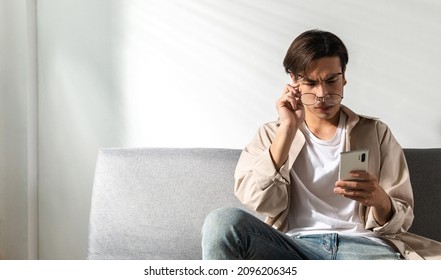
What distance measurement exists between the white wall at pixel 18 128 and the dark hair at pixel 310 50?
109 cm

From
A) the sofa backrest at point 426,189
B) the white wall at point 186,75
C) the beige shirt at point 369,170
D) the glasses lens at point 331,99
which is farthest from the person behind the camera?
the white wall at point 186,75

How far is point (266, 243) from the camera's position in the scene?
1719mm

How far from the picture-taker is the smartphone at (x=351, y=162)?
5.88 feet

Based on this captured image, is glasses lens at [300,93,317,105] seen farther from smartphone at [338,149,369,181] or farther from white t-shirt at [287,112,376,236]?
smartphone at [338,149,369,181]

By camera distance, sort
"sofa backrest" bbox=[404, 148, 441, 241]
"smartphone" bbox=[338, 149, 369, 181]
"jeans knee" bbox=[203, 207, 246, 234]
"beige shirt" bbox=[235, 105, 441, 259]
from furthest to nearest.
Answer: "sofa backrest" bbox=[404, 148, 441, 241] < "beige shirt" bbox=[235, 105, 441, 259] < "smartphone" bbox=[338, 149, 369, 181] < "jeans knee" bbox=[203, 207, 246, 234]

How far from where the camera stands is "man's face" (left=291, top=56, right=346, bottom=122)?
2.02m

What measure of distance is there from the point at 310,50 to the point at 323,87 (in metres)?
0.10

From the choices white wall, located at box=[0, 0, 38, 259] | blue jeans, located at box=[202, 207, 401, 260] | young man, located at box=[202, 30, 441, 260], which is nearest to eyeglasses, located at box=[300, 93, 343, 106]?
young man, located at box=[202, 30, 441, 260]

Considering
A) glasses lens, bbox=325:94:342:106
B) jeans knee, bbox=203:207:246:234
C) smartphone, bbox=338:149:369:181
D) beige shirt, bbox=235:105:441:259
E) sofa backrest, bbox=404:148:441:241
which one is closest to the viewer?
jeans knee, bbox=203:207:246:234

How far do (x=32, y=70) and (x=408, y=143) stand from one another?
1.31 meters

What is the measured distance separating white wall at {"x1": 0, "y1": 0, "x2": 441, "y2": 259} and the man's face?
18.8 inches

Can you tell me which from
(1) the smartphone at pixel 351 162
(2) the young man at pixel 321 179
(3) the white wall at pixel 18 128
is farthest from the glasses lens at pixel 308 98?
(3) the white wall at pixel 18 128

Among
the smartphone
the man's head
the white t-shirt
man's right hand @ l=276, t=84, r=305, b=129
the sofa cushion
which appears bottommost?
the sofa cushion

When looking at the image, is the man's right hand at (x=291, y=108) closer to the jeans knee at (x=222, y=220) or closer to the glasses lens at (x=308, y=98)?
the glasses lens at (x=308, y=98)
